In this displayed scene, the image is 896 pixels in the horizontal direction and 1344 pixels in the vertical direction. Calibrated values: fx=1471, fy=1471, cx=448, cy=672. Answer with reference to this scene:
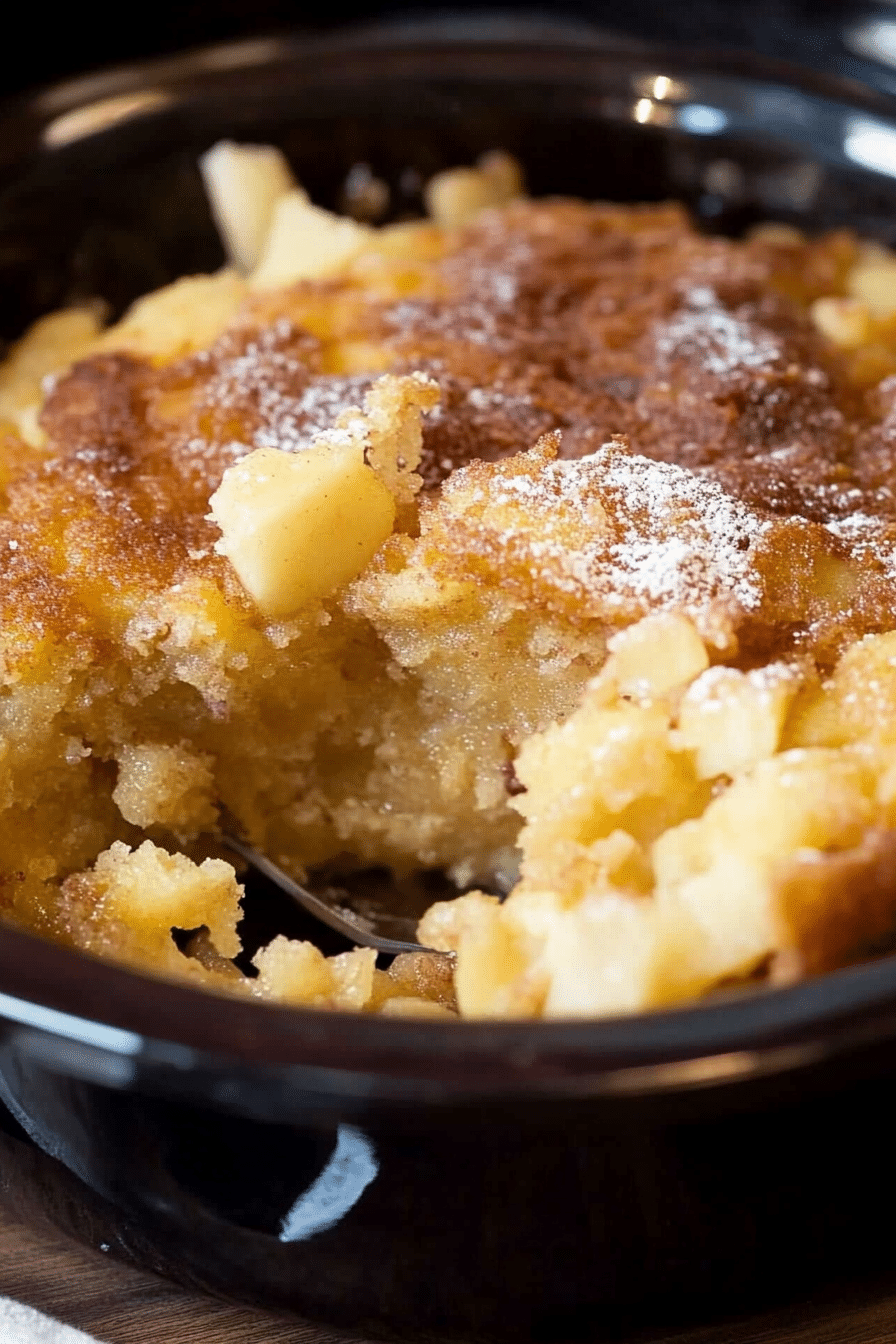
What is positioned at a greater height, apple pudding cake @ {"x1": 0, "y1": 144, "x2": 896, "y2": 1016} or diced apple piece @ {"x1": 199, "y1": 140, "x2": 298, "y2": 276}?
diced apple piece @ {"x1": 199, "y1": 140, "x2": 298, "y2": 276}

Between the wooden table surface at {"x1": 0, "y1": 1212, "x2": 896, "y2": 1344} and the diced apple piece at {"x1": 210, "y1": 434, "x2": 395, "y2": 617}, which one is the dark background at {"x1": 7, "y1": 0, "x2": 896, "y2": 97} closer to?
the diced apple piece at {"x1": 210, "y1": 434, "x2": 395, "y2": 617}

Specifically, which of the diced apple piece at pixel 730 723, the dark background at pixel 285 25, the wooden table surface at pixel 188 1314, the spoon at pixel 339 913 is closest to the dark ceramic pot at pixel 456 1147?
the wooden table surface at pixel 188 1314

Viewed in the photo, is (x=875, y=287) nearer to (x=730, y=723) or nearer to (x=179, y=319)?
(x=179, y=319)

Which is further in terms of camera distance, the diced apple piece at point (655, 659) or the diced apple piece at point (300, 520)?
the diced apple piece at point (300, 520)

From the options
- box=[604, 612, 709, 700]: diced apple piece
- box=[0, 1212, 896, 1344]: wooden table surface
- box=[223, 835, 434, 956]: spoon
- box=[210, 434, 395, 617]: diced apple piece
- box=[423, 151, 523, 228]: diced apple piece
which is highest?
box=[423, 151, 523, 228]: diced apple piece

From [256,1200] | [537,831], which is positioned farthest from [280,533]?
[256,1200]

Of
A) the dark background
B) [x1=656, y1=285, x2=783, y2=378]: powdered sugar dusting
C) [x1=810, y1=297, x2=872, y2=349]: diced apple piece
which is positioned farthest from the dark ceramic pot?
the dark background

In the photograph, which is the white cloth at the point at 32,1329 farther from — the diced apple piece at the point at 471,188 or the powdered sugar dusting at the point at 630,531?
the diced apple piece at the point at 471,188
